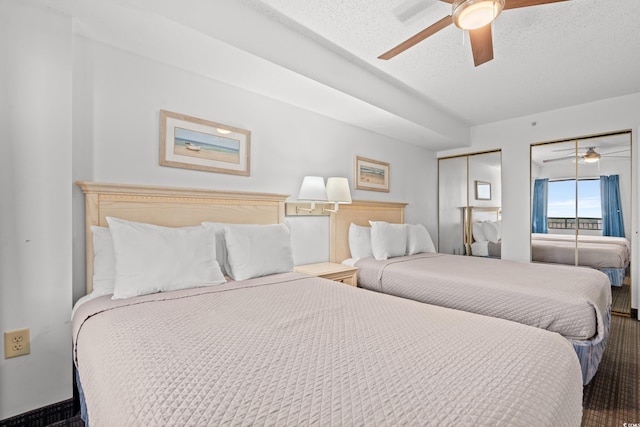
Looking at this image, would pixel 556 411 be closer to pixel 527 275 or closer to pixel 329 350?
pixel 329 350

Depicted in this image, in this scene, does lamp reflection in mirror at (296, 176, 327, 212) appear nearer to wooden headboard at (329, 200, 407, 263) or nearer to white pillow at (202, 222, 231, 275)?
wooden headboard at (329, 200, 407, 263)

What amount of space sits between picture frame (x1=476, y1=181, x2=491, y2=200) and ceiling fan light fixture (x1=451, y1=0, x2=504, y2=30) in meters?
3.23

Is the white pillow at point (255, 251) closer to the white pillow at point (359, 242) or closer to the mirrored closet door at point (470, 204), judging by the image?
the white pillow at point (359, 242)

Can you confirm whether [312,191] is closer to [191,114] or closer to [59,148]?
[191,114]

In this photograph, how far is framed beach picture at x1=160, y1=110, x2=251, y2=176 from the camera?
2195 millimetres

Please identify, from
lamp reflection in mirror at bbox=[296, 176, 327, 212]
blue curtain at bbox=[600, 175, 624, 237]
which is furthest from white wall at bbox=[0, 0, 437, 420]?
blue curtain at bbox=[600, 175, 624, 237]

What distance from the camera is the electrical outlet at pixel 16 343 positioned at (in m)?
1.50

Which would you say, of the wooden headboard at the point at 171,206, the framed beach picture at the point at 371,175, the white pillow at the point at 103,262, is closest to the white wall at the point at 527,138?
the framed beach picture at the point at 371,175

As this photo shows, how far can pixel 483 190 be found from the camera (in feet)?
14.4

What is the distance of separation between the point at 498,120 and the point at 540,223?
58.2 inches

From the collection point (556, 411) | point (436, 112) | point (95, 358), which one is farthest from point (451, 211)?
point (95, 358)

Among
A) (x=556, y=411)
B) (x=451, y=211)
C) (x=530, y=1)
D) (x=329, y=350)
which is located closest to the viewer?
(x=556, y=411)

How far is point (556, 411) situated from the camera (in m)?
0.85

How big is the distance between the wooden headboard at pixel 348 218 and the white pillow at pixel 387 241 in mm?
256
